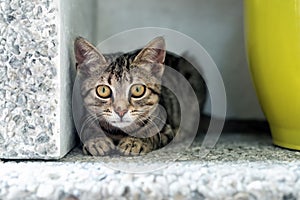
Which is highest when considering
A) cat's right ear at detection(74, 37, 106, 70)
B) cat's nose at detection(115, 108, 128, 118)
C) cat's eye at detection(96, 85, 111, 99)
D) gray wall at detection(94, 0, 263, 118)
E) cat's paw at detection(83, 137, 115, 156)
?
gray wall at detection(94, 0, 263, 118)

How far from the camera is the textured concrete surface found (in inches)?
26.4

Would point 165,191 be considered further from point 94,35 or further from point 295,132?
point 94,35

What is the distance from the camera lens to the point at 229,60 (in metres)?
1.37

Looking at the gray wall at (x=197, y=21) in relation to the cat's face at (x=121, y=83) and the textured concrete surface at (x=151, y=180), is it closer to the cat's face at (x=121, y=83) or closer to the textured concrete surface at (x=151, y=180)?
the cat's face at (x=121, y=83)

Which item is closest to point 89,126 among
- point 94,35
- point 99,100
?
point 99,100

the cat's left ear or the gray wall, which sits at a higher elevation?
the gray wall

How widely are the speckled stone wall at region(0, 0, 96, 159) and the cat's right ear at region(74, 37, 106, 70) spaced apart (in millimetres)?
99

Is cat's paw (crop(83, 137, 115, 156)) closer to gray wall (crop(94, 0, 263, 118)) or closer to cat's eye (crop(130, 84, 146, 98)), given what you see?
cat's eye (crop(130, 84, 146, 98))

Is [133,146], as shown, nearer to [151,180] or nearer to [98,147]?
[98,147]

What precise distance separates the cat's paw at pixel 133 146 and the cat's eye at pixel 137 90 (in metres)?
0.08

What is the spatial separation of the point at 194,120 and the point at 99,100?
0.32 m

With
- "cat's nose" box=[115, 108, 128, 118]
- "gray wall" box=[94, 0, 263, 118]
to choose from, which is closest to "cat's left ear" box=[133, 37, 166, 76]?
"cat's nose" box=[115, 108, 128, 118]

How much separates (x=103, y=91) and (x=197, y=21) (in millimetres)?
533

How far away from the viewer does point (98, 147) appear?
90 cm
